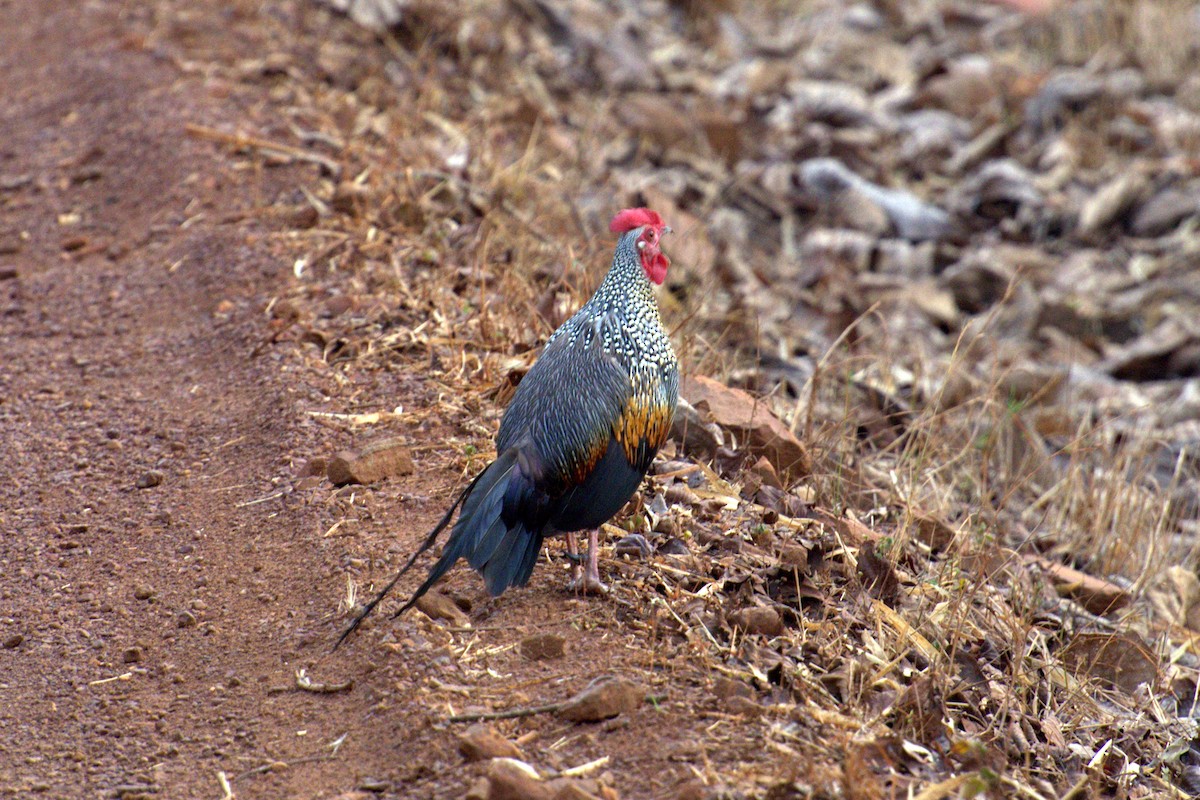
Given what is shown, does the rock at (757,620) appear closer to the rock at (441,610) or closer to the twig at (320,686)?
the rock at (441,610)

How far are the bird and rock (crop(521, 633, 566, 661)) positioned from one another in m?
0.17

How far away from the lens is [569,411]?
381cm

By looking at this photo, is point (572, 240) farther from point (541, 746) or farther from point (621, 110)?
point (541, 746)

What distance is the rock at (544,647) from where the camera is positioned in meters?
3.65

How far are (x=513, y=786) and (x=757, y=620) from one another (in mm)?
994

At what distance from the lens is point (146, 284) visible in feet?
19.1

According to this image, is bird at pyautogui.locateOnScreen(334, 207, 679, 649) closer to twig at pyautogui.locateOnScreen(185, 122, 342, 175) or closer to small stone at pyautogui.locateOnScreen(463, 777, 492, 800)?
small stone at pyautogui.locateOnScreen(463, 777, 492, 800)

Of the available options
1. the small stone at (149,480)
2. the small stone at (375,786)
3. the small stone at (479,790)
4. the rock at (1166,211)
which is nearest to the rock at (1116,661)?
the small stone at (479,790)

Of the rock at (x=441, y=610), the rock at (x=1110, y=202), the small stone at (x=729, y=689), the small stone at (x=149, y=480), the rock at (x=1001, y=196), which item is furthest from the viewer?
the rock at (x=1001, y=196)

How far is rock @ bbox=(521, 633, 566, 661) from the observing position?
365 cm

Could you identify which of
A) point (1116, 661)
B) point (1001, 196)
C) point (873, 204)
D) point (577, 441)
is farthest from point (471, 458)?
point (1001, 196)

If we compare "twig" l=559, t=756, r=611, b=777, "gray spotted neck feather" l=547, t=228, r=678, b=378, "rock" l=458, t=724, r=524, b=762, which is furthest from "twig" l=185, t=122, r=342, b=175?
"twig" l=559, t=756, r=611, b=777

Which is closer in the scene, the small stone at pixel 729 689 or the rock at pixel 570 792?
the rock at pixel 570 792

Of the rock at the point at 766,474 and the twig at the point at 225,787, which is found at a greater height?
the rock at the point at 766,474
